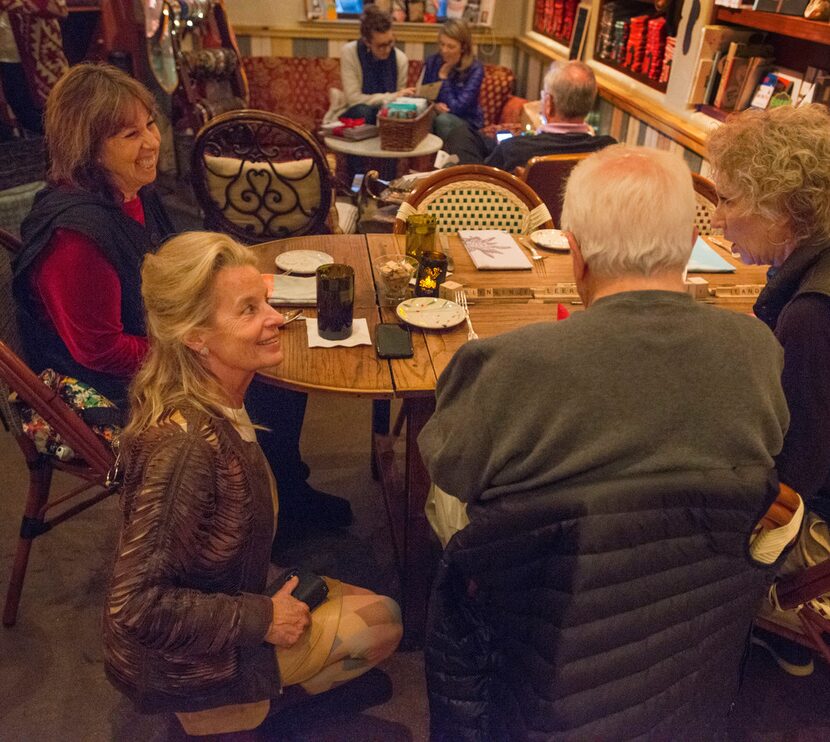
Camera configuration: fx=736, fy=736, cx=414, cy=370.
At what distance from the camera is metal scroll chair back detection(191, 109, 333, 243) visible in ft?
8.96

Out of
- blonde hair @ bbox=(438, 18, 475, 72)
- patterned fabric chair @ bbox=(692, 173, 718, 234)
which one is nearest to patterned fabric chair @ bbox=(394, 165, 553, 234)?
patterned fabric chair @ bbox=(692, 173, 718, 234)

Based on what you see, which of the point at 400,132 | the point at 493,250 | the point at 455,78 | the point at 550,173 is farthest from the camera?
the point at 455,78

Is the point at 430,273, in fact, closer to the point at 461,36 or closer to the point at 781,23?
the point at 781,23

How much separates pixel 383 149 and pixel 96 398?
94.4 inches

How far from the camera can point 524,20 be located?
6168mm

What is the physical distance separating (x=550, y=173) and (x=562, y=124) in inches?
20.2


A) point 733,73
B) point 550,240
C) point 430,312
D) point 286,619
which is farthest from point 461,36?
point 286,619

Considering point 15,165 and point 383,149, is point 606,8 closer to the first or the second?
point 383,149

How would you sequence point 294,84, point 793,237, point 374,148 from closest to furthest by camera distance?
point 793,237 < point 374,148 < point 294,84

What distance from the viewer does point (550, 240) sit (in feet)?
7.32

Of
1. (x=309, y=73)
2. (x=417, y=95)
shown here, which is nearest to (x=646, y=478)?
(x=417, y=95)

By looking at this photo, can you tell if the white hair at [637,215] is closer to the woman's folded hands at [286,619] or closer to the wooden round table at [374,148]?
the woman's folded hands at [286,619]

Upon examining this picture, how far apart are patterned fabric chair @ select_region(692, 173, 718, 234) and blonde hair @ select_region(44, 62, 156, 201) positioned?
5.73 ft

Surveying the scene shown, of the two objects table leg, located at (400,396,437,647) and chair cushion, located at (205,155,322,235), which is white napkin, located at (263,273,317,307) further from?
chair cushion, located at (205,155,322,235)
